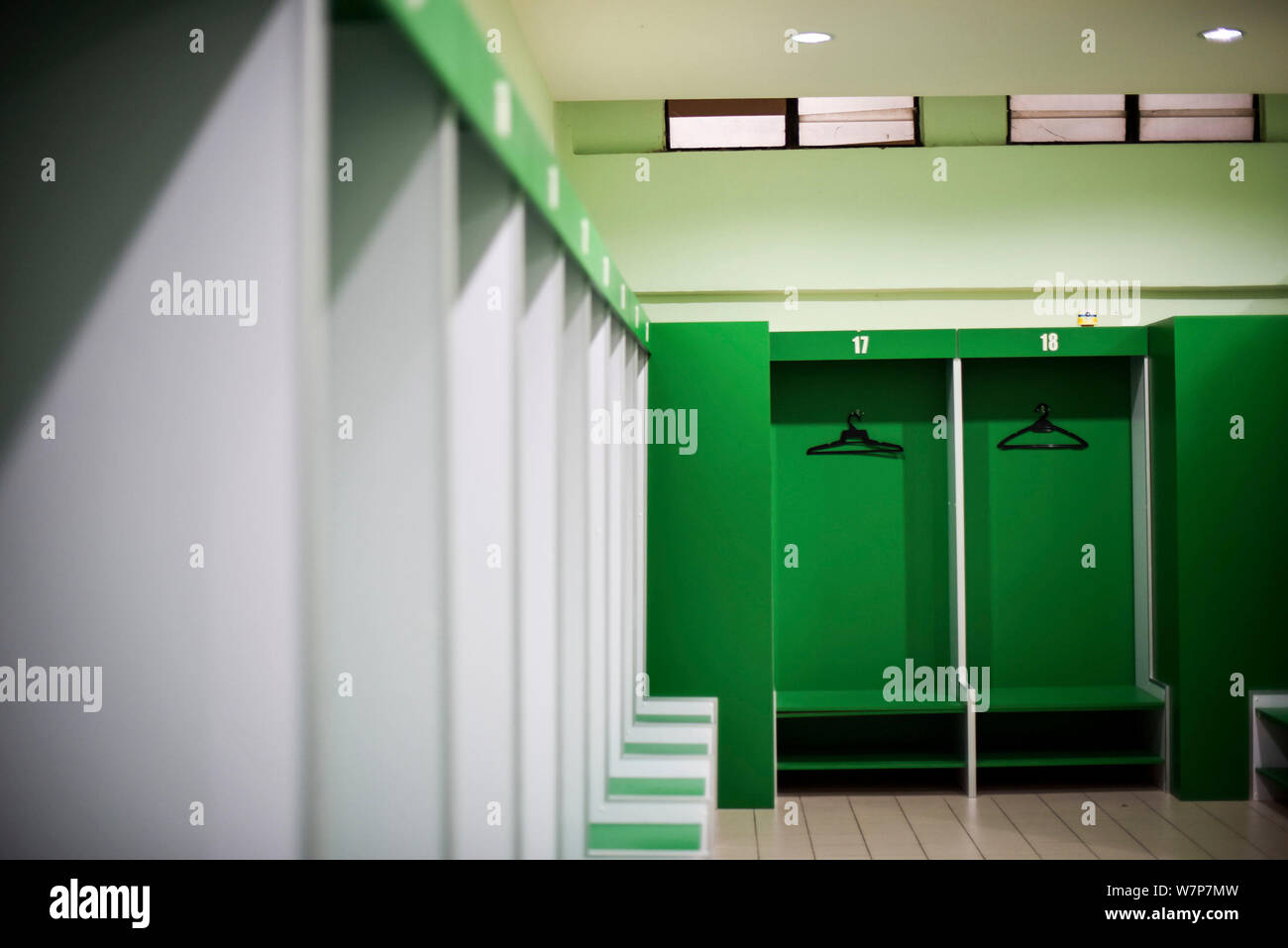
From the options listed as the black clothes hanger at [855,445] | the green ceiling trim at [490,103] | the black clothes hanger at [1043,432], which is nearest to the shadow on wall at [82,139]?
the green ceiling trim at [490,103]

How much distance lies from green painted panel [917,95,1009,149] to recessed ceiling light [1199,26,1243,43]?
1.18 metres

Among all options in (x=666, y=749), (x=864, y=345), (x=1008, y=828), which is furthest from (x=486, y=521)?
(x=864, y=345)

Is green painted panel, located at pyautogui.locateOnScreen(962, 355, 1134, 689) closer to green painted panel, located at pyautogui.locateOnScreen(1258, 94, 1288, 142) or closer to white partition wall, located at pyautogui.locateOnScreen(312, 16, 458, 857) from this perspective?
green painted panel, located at pyautogui.locateOnScreen(1258, 94, 1288, 142)

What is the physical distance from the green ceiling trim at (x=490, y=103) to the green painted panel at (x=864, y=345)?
2846mm

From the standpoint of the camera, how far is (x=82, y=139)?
1165 millimetres

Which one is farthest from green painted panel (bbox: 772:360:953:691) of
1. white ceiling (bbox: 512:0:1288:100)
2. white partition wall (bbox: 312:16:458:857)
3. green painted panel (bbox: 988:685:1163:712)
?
white partition wall (bbox: 312:16:458:857)

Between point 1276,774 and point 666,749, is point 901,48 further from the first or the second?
point 1276,774

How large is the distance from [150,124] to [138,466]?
0.37 metres

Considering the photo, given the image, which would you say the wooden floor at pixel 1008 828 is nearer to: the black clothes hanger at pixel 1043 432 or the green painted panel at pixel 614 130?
the black clothes hanger at pixel 1043 432

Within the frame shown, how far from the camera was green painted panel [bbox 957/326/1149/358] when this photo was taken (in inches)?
220

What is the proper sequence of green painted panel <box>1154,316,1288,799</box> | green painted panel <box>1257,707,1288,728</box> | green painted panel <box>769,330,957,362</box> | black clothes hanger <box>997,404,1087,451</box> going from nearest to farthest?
green painted panel <box>1257,707,1288,728</box>
green painted panel <box>1154,316,1288,799</box>
green painted panel <box>769,330,957,362</box>
black clothes hanger <box>997,404,1087,451</box>

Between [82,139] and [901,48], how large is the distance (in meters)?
4.60
